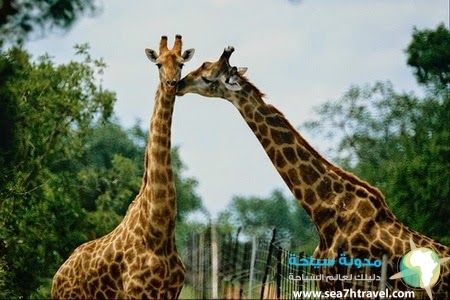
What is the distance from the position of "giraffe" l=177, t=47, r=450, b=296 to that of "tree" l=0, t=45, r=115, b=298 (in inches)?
70.0

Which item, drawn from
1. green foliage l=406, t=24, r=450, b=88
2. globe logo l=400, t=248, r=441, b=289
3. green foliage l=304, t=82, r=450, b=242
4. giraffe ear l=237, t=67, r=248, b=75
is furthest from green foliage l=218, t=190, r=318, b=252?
globe logo l=400, t=248, r=441, b=289

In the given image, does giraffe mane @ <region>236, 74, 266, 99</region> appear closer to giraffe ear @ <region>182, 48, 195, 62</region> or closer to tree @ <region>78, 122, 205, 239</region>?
giraffe ear @ <region>182, 48, 195, 62</region>

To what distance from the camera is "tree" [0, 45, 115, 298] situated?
10.9m

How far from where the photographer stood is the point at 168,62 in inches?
464

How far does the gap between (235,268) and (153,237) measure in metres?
11.2

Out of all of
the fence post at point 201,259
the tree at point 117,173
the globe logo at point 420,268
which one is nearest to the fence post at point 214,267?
the fence post at point 201,259

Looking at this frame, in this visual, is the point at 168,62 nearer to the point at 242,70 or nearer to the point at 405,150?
the point at 242,70

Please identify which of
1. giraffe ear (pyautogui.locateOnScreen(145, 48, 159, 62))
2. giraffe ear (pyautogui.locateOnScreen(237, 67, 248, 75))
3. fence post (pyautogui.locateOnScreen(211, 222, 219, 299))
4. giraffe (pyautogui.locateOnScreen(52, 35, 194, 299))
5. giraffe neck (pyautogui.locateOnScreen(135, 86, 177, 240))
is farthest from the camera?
fence post (pyautogui.locateOnScreen(211, 222, 219, 299))

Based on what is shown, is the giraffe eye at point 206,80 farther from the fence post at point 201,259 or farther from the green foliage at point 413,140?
the fence post at point 201,259

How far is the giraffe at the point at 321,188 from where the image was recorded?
10.5m

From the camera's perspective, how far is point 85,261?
1286cm

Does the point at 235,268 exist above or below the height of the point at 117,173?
below

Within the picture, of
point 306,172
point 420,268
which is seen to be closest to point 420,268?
point 420,268

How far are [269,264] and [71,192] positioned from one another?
6815mm
